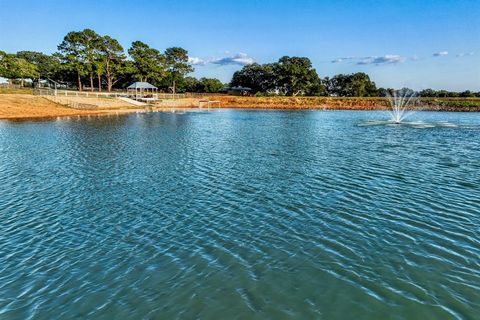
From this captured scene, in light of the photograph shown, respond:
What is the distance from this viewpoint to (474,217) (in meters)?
14.1

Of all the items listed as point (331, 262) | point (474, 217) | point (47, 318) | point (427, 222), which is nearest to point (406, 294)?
point (331, 262)

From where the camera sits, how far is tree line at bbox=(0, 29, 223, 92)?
100562 mm

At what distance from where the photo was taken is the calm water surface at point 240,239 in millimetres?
8625

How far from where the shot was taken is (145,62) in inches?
4459

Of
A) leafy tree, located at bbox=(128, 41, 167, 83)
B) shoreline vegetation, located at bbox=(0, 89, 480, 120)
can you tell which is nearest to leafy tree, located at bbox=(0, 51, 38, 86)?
shoreline vegetation, located at bbox=(0, 89, 480, 120)

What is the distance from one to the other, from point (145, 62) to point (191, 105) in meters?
23.4

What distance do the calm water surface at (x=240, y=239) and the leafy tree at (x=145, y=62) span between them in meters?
96.1

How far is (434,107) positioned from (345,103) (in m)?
27.9

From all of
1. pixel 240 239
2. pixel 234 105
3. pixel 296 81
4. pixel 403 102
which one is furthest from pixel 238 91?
pixel 240 239

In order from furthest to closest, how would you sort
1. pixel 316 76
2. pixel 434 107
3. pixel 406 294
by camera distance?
pixel 316 76
pixel 434 107
pixel 406 294

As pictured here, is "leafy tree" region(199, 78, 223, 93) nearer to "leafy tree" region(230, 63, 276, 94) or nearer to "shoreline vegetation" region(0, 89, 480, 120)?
"leafy tree" region(230, 63, 276, 94)

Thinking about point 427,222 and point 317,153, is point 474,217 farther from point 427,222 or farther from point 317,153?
point 317,153

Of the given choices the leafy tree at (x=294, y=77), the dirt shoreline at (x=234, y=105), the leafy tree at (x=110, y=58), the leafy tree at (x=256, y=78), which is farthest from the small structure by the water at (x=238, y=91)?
the leafy tree at (x=110, y=58)

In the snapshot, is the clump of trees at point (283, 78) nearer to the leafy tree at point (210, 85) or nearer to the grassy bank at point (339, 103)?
the leafy tree at point (210, 85)
